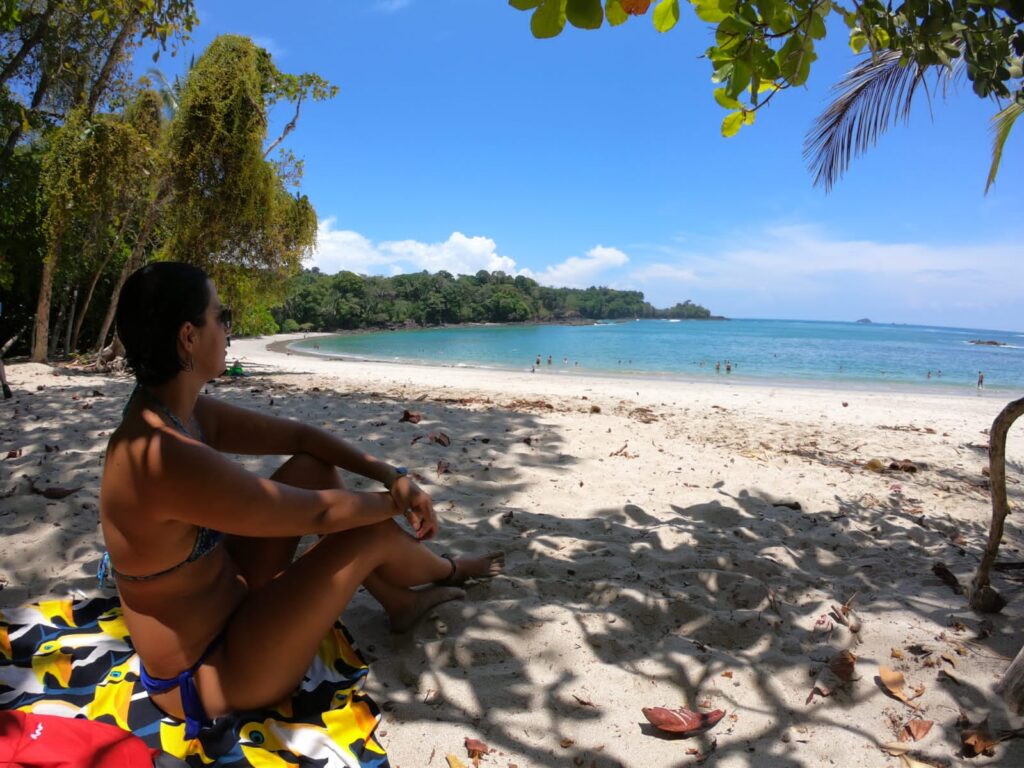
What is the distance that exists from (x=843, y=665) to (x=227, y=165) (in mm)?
10672

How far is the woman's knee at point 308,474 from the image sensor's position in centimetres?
223

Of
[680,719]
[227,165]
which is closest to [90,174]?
[227,165]

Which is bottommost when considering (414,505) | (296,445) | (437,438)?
(437,438)

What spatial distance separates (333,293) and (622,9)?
235ft

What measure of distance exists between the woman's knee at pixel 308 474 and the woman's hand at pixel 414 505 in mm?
300

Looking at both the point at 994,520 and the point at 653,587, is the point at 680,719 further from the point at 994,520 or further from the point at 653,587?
the point at 994,520

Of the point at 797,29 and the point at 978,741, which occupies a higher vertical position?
the point at 797,29

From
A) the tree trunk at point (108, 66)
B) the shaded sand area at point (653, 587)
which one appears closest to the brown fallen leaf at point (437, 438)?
the shaded sand area at point (653, 587)

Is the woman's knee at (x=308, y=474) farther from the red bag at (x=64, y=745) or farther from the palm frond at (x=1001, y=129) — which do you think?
the palm frond at (x=1001, y=129)

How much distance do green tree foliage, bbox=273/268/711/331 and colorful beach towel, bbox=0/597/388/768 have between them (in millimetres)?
50629

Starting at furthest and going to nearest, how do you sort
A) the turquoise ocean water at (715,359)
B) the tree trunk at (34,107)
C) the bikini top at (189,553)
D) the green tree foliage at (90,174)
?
the turquoise ocean water at (715,359), the green tree foliage at (90,174), the tree trunk at (34,107), the bikini top at (189,553)

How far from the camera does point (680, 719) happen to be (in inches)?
75.0

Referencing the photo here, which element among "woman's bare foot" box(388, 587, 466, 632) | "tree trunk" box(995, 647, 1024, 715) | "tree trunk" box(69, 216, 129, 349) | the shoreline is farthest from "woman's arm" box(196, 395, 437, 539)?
the shoreline

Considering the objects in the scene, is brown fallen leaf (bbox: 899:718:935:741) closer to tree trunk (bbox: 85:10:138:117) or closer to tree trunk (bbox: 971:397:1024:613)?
tree trunk (bbox: 971:397:1024:613)
